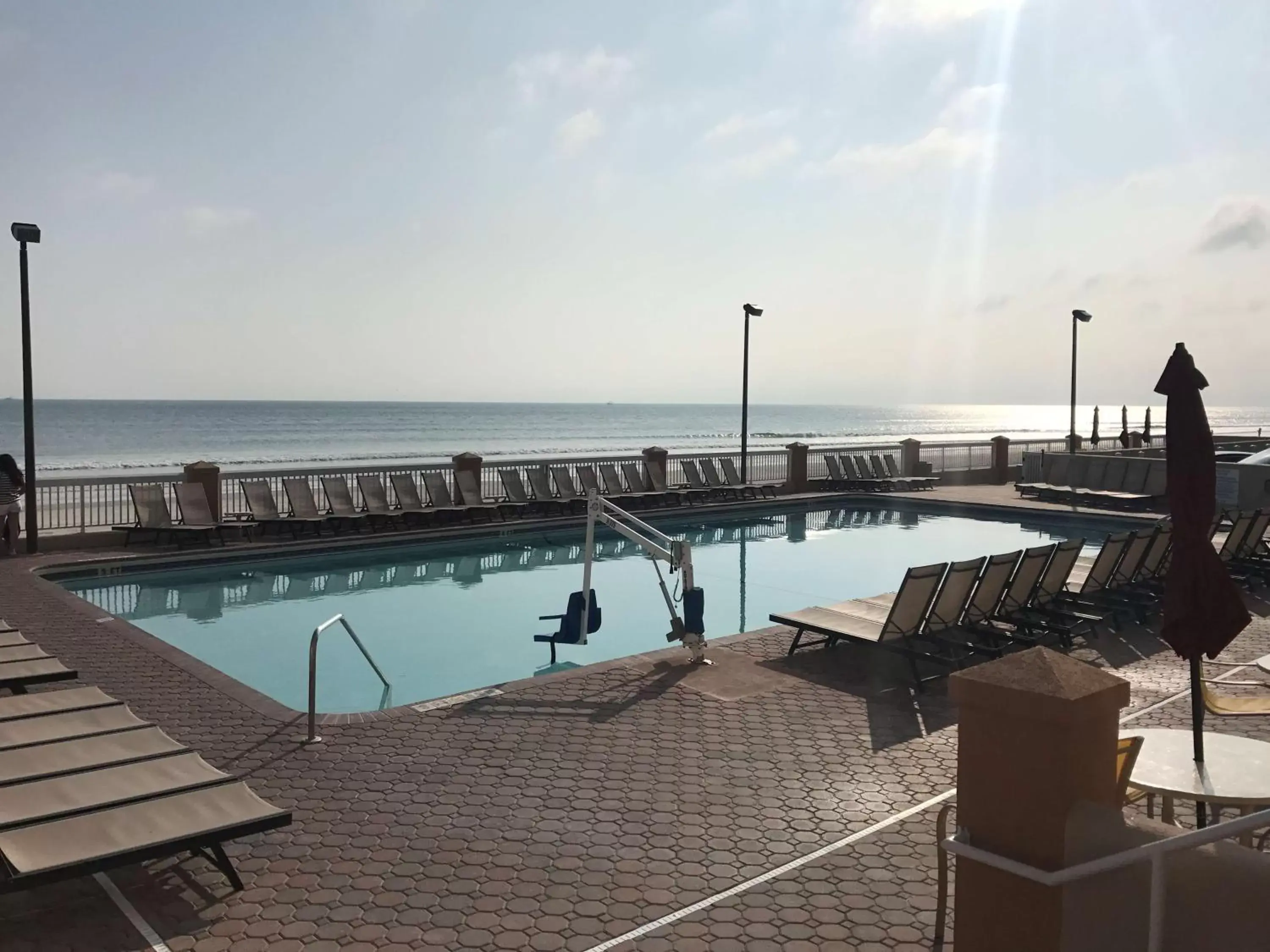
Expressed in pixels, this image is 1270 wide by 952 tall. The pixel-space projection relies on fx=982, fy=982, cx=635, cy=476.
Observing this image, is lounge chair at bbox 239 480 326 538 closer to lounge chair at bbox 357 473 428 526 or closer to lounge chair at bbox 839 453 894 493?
lounge chair at bbox 357 473 428 526

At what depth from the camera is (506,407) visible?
5659 inches

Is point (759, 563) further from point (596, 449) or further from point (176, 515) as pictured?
point (596, 449)

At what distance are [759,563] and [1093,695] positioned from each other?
12.3m

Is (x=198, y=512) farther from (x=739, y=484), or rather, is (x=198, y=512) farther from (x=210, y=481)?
(x=739, y=484)

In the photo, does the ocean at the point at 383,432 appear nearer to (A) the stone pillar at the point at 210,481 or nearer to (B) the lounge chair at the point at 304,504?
(B) the lounge chair at the point at 304,504

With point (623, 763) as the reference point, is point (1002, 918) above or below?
above

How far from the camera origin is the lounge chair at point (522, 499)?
17953mm

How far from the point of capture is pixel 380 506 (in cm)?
1641

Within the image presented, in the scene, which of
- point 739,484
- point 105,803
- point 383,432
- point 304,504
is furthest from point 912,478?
point 383,432

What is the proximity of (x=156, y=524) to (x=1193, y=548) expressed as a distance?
14.1 metres

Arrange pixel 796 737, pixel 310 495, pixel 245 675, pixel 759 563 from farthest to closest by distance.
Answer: pixel 310 495 → pixel 759 563 → pixel 245 675 → pixel 796 737

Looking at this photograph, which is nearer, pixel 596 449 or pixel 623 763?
pixel 623 763

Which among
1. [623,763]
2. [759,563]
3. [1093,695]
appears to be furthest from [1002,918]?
[759,563]

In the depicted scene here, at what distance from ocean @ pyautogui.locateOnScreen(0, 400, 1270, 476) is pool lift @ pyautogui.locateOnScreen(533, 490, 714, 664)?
63.1 ft
